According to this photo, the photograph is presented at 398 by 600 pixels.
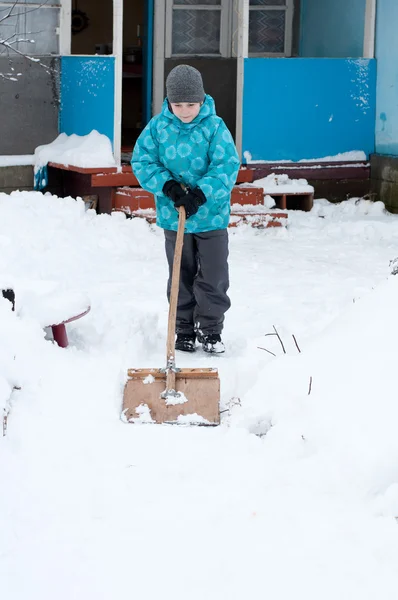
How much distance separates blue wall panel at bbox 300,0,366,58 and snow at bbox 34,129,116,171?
3279mm

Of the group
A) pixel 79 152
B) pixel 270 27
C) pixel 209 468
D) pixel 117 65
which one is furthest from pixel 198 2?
pixel 209 468

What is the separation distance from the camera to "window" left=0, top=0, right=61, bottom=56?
10.3 m

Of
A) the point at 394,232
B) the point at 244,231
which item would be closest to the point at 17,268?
the point at 244,231

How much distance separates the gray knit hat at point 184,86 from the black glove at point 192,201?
0.48 metres

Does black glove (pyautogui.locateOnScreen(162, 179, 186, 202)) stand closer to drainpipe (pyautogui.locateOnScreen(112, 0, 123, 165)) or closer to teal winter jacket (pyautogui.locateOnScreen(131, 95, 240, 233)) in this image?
teal winter jacket (pyautogui.locateOnScreen(131, 95, 240, 233))

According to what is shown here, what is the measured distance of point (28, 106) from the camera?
10.6 m

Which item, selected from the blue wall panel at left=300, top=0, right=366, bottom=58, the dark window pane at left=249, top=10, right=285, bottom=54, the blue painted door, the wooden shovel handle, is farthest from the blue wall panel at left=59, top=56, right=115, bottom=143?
the wooden shovel handle

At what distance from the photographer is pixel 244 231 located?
31.7 feet

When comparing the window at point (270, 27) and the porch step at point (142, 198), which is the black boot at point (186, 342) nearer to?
the porch step at point (142, 198)

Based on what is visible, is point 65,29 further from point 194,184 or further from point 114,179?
point 194,184

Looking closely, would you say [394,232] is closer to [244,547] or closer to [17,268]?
[17,268]

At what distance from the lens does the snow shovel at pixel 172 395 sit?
14.5 feet

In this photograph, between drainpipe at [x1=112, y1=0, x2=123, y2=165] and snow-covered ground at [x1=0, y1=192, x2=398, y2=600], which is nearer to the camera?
snow-covered ground at [x1=0, y1=192, x2=398, y2=600]

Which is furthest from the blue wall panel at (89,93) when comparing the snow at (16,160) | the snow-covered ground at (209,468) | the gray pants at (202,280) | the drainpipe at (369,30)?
the gray pants at (202,280)
